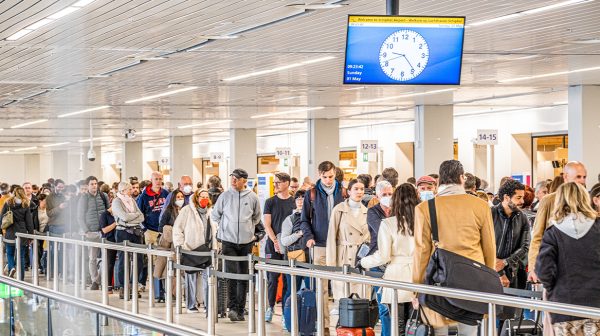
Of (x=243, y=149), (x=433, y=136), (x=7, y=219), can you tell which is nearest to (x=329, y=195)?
(x=7, y=219)

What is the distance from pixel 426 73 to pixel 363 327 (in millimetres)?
3622

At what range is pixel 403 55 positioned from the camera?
10.4m

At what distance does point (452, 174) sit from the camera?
7.05m

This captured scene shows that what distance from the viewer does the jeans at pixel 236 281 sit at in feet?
40.1

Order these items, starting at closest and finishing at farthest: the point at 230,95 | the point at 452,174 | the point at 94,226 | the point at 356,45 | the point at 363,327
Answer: the point at 452,174, the point at 363,327, the point at 356,45, the point at 94,226, the point at 230,95

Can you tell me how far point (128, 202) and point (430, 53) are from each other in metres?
6.76

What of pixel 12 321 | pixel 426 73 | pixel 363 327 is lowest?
pixel 12 321

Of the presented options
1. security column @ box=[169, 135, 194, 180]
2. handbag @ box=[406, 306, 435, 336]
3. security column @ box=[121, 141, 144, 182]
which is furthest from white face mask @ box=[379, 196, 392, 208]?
security column @ box=[121, 141, 144, 182]

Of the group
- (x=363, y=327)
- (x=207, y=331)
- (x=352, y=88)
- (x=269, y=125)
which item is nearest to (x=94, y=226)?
(x=207, y=331)

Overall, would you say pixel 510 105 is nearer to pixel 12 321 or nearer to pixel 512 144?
pixel 512 144

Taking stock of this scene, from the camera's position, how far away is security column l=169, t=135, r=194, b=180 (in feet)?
140

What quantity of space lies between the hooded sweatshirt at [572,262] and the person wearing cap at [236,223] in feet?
20.1

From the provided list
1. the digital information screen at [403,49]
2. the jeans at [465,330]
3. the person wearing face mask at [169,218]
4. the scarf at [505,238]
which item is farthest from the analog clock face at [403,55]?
the person wearing face mask at [169,218]

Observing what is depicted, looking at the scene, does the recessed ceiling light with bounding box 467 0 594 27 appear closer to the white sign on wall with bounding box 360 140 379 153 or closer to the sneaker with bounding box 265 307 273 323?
the sneaker with bounding box 265 307 273 323
